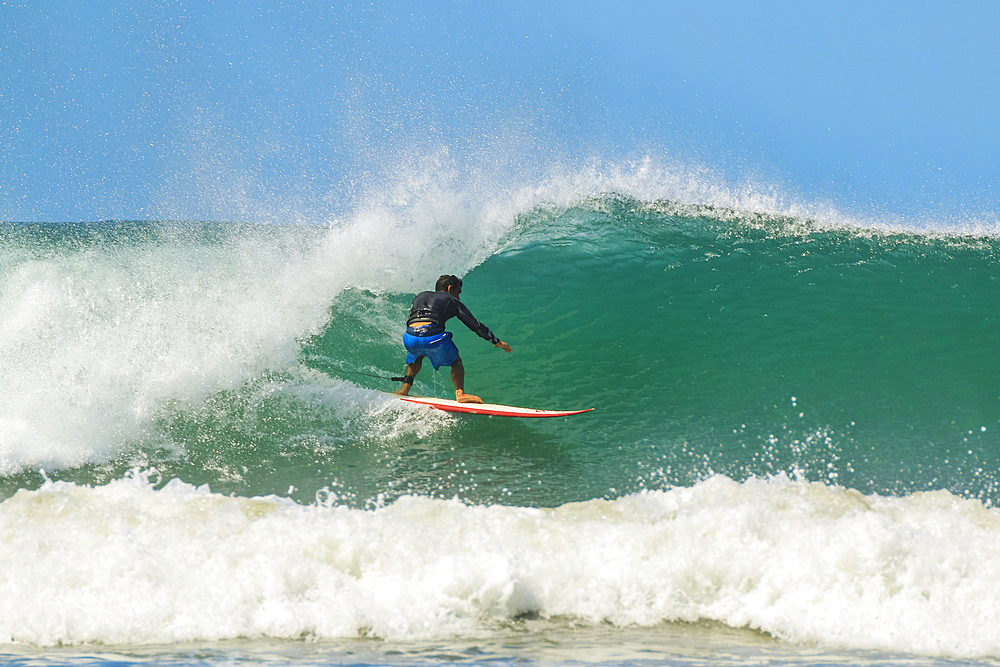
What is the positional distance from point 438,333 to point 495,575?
2913mm

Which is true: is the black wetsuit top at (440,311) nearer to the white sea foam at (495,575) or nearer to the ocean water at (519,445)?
the ocean water at (519,445)

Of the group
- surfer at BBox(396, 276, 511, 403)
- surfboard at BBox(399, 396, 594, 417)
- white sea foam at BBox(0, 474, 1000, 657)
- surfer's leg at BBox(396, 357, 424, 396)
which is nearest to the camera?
white sea foam at BBox(0, 474, 1000, 657)

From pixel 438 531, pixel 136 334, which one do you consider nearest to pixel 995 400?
pixel 438 531

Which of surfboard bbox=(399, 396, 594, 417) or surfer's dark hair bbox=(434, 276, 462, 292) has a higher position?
surfer's dark hair bbox=(434, 276, 462, 292)

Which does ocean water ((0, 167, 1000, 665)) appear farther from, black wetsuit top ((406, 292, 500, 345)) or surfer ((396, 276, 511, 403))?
black wetsuit top ((406, 292, 500, 345))

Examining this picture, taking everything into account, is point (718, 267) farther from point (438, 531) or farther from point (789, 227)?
point (438, 531)

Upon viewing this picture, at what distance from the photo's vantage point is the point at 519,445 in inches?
232

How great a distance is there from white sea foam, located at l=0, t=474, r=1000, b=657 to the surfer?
207 centimetres

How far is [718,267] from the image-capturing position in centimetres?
899

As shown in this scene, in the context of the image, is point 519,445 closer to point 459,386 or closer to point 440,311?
point 459,386

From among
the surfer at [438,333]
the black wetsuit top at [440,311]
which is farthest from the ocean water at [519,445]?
the black wetsuit top at [440,311]

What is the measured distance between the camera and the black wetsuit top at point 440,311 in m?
6.32

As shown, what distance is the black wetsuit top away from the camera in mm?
6320

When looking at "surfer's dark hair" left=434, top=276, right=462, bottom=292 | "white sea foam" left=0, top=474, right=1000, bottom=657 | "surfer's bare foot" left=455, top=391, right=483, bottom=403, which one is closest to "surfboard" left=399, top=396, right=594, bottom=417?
"surfer's bare foot" left=455, top=391, right=483, bottom=403
